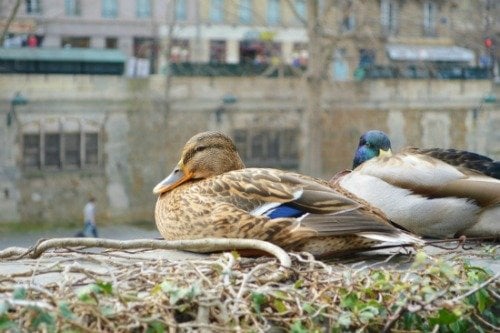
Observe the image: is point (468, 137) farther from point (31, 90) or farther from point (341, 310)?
point (341, 310)

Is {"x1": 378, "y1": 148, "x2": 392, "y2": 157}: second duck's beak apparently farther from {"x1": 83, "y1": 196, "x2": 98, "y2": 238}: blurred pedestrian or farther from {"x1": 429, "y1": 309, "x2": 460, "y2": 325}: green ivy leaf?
{"x1": 83, "y1": 196, "x2": 98, "y2": 238}: blurred pedestrian

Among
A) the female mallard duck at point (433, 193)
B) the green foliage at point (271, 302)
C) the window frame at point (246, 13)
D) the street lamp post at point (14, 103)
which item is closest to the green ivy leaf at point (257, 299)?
the green foliage at point (271, 302)

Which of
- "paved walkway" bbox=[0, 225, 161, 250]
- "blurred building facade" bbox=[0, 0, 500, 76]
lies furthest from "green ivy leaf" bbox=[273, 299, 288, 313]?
"blurred building facade" bbox=[0, 0, 500, 76]

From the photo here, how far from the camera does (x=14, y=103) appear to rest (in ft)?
94.4

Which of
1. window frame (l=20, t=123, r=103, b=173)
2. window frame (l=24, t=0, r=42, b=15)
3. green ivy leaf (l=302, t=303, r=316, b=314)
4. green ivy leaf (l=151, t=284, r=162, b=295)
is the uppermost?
window frame (l=24, t=0, r=42, b=15)

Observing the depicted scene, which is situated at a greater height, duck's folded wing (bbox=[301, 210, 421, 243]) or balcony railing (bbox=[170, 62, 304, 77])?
duck's folded wing (bbox=[301, 210, 421, 243])

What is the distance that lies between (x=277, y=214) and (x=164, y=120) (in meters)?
27.4

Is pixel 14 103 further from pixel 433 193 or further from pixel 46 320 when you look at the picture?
pixel 46 320

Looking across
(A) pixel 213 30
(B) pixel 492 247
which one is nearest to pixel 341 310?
(B) pixel 492 247

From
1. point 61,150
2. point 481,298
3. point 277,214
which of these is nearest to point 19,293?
point 481,298

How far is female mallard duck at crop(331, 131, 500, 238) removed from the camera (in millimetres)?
4383

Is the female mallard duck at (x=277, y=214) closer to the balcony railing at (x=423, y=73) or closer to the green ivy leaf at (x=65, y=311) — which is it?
the green ivy leaf at (x=65, y=311)

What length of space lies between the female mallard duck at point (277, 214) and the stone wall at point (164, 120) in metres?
25.3

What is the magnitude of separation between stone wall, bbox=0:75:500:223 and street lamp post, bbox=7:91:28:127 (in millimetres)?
100
